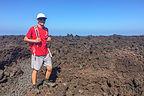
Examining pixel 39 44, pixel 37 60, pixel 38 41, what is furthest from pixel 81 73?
pixel 38 41

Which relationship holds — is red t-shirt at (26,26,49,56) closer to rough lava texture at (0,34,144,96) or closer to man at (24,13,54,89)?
man at (24,13,54,89)

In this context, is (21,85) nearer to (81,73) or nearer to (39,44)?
(39,44)

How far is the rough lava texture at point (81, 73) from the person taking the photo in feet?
15.3

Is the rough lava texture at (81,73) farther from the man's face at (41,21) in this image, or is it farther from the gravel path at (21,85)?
the man's face at (41,21)

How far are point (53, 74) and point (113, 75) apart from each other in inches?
102

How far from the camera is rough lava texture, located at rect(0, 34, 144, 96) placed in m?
4.65

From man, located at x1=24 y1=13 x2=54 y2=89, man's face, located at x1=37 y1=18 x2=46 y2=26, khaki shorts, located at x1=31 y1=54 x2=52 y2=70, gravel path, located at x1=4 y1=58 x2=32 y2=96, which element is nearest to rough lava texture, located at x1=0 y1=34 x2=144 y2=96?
gravel path, located at x1=4 y1=58 x2=32 y2=96

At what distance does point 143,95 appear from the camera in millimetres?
4410

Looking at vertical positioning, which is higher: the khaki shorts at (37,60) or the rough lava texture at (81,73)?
the khaki shorts at (37,60)

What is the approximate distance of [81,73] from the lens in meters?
5.50

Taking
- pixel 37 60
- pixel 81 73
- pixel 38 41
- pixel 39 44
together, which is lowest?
pixel 81 73

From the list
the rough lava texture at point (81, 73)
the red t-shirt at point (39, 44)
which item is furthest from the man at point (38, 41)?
the rough lava texture at point (81, 73)

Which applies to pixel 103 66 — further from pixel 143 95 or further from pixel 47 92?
pixel 47 92

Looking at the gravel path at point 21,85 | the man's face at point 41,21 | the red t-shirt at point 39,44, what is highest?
the man's face at point 41,21
